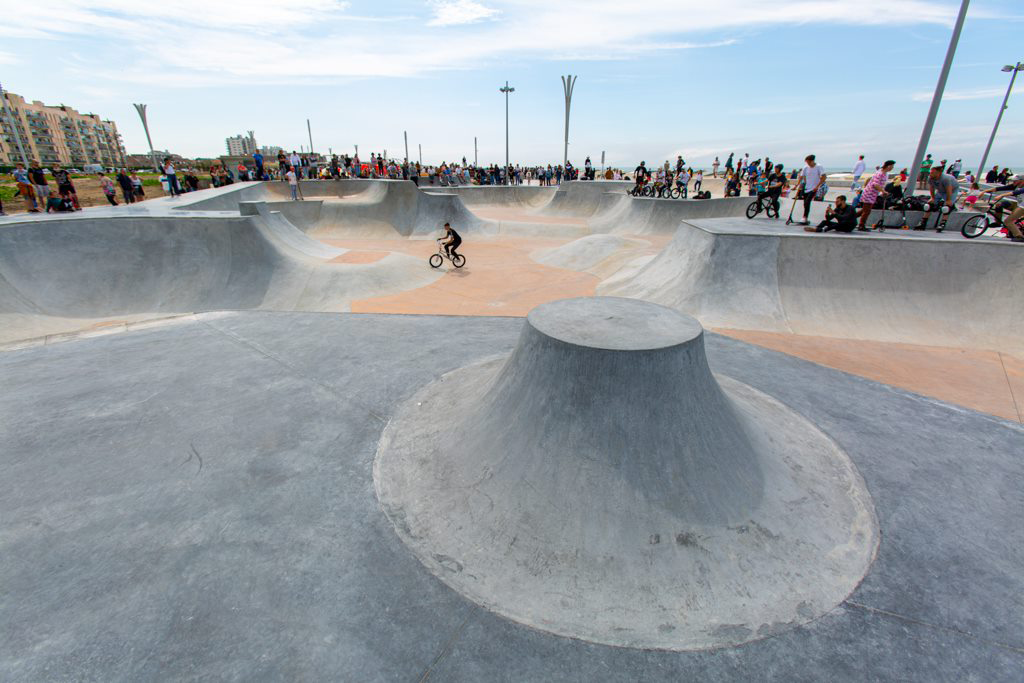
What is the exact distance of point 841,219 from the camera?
10266mm

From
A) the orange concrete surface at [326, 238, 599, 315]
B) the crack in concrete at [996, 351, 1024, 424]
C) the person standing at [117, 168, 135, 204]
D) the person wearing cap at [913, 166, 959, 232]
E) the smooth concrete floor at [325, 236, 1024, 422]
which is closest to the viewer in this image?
the crack in concrete at [996, 351, 1024, 424]

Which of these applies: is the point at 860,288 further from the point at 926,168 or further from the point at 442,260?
the point at 926,168

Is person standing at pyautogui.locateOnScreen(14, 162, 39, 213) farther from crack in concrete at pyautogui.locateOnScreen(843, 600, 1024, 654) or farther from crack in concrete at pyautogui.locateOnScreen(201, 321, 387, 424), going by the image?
crack in concrete at pyautogui.locateOnScreen(843, 600, 1024, 654)

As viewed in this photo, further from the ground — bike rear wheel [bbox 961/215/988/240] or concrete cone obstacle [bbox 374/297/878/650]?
bike rear wheel [bbox 961/215/988/240]

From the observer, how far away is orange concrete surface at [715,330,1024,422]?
246 inches

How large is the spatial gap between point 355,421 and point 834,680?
457 centimetres

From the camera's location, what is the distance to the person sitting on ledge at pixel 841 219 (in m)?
10.2

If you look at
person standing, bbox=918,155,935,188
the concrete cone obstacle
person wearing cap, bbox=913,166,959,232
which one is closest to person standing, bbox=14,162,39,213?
the concrete cone obstacle

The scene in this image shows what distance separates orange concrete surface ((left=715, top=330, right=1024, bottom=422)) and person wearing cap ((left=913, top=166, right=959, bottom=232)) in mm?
5139

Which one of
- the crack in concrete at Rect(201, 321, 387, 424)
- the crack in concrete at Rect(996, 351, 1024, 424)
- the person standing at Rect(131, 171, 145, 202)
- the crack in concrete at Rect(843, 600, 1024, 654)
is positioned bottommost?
the crack in concrete at Rect(996, 351, 1024, 424)

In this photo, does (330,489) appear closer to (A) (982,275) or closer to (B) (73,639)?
(B) (73,639)

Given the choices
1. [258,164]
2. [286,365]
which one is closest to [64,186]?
[286,365]

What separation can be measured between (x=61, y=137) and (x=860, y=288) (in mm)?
231790

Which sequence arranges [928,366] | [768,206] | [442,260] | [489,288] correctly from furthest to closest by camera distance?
[442,260]
[768,206]
[489,288]
[928,366]
